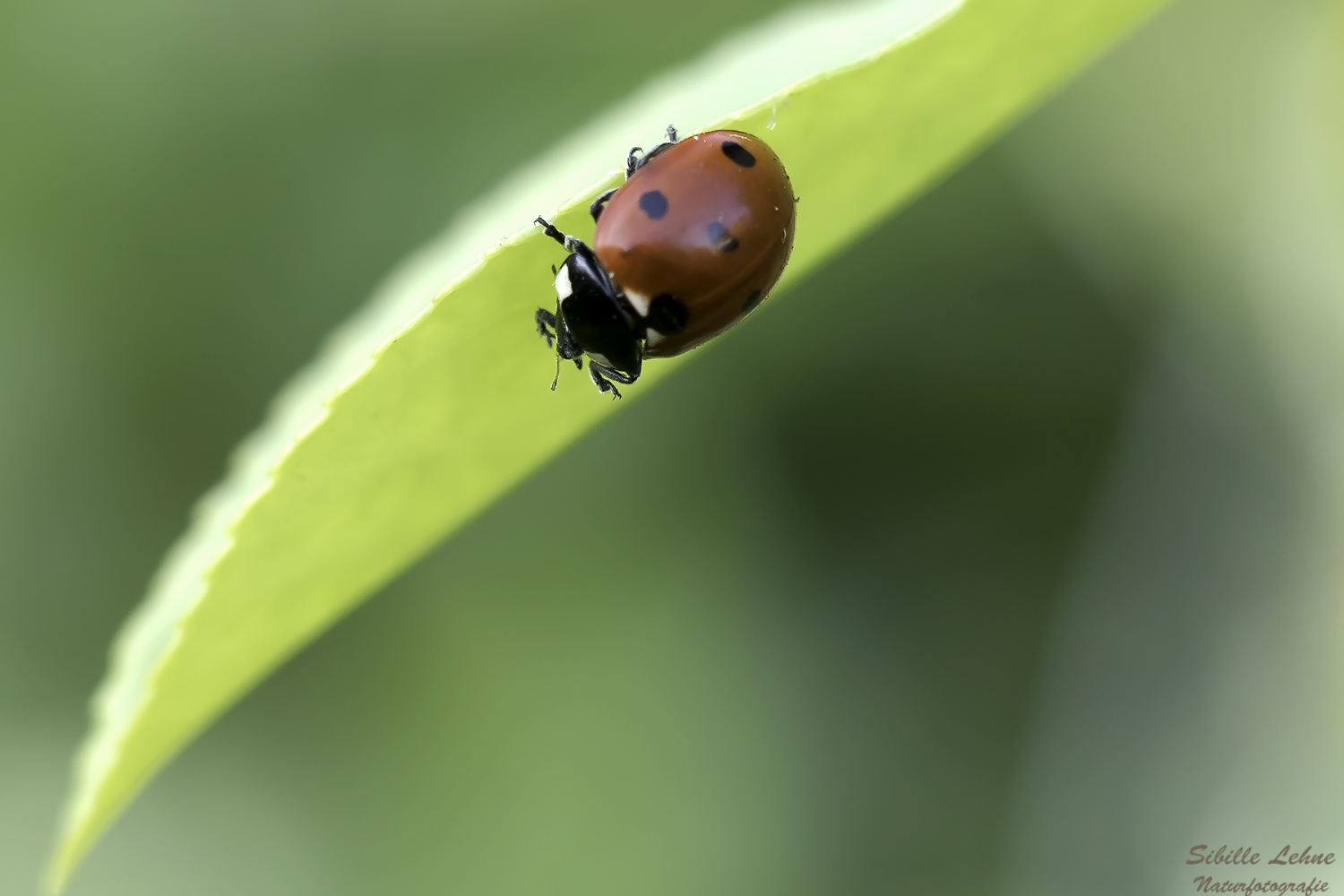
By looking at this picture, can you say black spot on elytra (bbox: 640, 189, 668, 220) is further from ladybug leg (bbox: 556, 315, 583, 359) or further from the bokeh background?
the bokeh background

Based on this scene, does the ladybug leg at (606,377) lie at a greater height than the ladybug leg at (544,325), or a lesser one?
greater

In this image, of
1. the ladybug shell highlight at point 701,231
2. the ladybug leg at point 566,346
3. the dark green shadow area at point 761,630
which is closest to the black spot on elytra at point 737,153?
the ladybug shell highlight at point 701,231

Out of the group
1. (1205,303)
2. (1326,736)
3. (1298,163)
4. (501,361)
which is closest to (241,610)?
(501,361)

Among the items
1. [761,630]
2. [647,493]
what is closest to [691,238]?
[647,493]

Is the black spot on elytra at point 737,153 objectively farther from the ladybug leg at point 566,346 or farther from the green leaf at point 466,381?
the ladybug leg at point 566,346

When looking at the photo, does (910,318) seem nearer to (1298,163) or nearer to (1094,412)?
(1094,412)

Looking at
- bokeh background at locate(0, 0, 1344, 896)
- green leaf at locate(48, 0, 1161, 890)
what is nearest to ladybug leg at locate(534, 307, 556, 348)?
green leaf at locate(48, 0, 1161, 890)

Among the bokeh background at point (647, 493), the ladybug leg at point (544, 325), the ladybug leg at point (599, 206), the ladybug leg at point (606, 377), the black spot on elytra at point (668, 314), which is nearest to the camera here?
the ladybug leg at point (544, 325)
